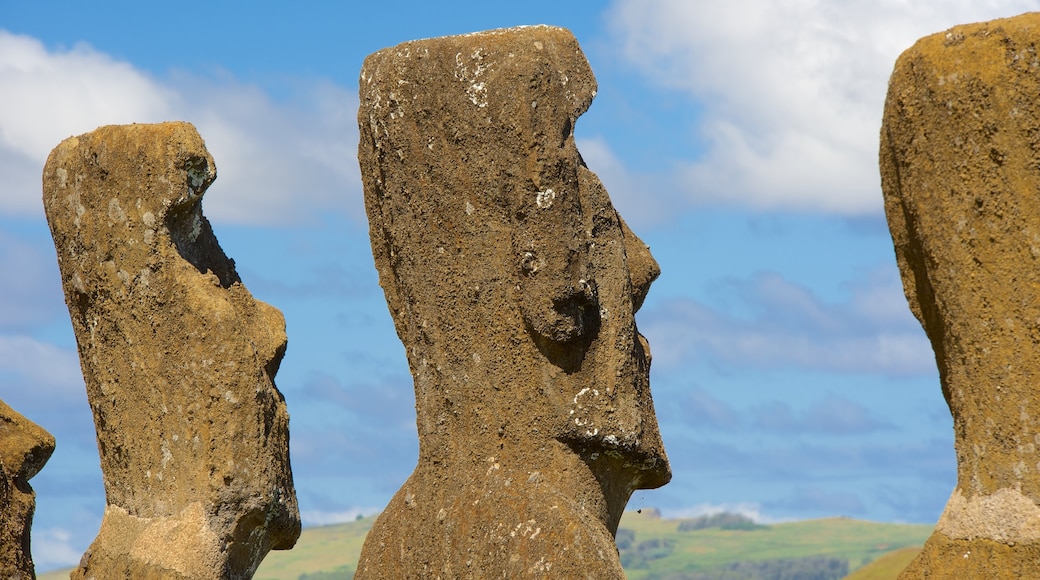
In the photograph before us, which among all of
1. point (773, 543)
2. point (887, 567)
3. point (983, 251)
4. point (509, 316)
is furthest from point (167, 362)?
point (773, 543)

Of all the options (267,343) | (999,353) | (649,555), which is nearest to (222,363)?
(267,343)

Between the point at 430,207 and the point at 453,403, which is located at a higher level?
the point at 430,207

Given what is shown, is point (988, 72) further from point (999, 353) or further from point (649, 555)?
point (649, 555)

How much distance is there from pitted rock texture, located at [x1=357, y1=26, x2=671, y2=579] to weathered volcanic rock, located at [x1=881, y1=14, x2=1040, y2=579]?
204cm

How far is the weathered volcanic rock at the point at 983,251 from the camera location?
32.2ft

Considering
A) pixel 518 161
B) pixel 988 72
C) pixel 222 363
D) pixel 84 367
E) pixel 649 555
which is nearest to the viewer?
pixel 988 72

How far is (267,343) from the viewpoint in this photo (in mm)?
12742

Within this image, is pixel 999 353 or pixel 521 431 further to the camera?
pixel 521 431

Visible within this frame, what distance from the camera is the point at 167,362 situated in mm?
12648

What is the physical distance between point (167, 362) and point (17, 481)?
1.38 metres

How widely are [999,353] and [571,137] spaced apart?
302 centimetres

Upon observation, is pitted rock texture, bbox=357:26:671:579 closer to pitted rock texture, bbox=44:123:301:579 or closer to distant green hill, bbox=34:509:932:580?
pitted rock texture, bbox=44:123:301:579

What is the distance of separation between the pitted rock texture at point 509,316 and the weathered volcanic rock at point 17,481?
2.26 meters

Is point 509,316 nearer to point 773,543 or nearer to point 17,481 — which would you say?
point 17,481
